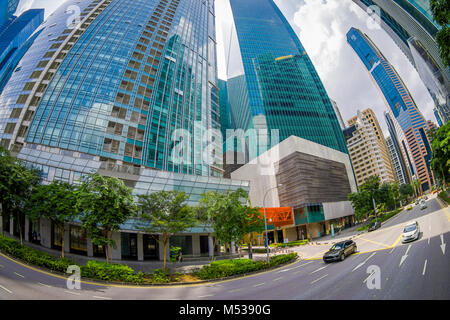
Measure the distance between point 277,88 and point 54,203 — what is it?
81.0m

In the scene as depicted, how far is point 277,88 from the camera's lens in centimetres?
8119

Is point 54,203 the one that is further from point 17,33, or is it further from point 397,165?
point 397,165

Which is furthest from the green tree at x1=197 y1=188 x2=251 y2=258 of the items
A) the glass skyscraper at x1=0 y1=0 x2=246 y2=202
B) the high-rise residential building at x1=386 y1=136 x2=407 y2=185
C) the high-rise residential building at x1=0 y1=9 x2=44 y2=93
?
the high-rise residential building at x1=386 y1=136 x2=407 y2=185

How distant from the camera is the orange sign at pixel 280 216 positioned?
42.8 m

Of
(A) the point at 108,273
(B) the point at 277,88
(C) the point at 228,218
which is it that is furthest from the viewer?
A: (B) the point at 277,88

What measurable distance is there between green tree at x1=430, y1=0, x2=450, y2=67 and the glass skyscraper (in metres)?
30.1

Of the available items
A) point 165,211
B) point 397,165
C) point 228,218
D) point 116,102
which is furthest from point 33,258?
point 397,165

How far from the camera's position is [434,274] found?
29.0 feet

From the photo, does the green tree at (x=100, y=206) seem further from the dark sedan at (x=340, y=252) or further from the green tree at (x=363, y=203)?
the green tree at (x=363, y=203)

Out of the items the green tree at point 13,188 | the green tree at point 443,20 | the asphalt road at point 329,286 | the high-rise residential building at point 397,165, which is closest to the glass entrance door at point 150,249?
the green tree at point 13,188

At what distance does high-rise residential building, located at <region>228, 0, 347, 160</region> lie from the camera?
7288cm

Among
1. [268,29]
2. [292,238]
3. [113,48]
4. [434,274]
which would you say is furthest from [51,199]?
[268,29]

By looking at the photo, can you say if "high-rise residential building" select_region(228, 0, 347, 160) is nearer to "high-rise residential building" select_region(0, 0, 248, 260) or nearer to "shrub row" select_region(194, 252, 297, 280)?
"high-rise residential building" select_region(0, 0, 248, 260)
